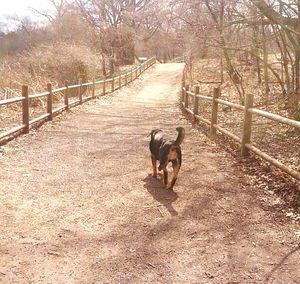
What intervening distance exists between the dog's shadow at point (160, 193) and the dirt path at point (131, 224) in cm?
1

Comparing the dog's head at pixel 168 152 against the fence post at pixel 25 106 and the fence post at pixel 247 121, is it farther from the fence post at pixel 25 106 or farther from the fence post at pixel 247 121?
the fence post at pixel 25 106

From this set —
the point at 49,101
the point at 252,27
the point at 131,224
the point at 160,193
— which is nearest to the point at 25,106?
the point at 49,101

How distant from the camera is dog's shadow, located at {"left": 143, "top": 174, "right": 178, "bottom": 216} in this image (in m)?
4.34

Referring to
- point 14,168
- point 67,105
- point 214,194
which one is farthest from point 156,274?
point 67,105

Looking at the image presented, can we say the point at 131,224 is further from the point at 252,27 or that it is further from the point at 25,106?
the point at 252,27

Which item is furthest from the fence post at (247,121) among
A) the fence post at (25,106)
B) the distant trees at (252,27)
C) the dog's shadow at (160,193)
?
the fence post at (25,106)

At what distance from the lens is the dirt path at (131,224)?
9.70 ft

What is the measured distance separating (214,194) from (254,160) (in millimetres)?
1661

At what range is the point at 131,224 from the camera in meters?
3.80

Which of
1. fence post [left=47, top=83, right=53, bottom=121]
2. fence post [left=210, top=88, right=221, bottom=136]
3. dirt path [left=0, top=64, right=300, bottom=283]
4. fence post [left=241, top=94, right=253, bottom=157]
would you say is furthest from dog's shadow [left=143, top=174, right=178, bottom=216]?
fence post [left=47, top=83, right=53, bottom=121]

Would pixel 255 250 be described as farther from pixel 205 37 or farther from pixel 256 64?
pixel 256 64

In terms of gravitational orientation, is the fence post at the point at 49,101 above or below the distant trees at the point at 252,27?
below

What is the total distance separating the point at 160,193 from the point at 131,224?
1.01 metres

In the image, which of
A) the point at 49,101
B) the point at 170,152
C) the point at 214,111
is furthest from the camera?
the point at 49,101
